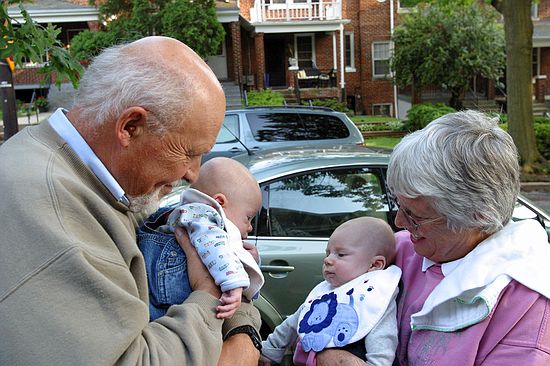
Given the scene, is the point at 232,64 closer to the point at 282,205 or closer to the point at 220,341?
the point at 282,205

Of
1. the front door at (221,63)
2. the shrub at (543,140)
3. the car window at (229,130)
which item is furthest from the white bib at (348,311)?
the front door at (221,63)

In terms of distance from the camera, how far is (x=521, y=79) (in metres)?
12.5

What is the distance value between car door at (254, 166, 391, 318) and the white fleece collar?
2225 mm

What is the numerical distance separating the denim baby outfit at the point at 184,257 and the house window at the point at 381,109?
2760 cm

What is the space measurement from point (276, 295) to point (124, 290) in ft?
9.04

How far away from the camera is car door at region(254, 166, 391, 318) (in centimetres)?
407

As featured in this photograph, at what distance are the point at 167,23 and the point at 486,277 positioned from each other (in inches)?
792

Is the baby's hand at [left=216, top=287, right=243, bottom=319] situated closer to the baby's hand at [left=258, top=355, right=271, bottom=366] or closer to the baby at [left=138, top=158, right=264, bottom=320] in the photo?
the baby at [left=138, top=158, right=264, bottom=320]

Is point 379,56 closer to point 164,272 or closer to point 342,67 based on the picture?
point 342,67

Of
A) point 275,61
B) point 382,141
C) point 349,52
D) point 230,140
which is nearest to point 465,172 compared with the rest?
point 230,140

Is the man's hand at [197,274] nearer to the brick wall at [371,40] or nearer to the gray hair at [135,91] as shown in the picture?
the gray hair at [135,91]

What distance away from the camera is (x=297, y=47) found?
28797 mm

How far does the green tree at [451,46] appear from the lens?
74.7 ft

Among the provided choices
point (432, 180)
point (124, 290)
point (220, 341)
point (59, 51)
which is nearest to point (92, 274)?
point (124, 290)
